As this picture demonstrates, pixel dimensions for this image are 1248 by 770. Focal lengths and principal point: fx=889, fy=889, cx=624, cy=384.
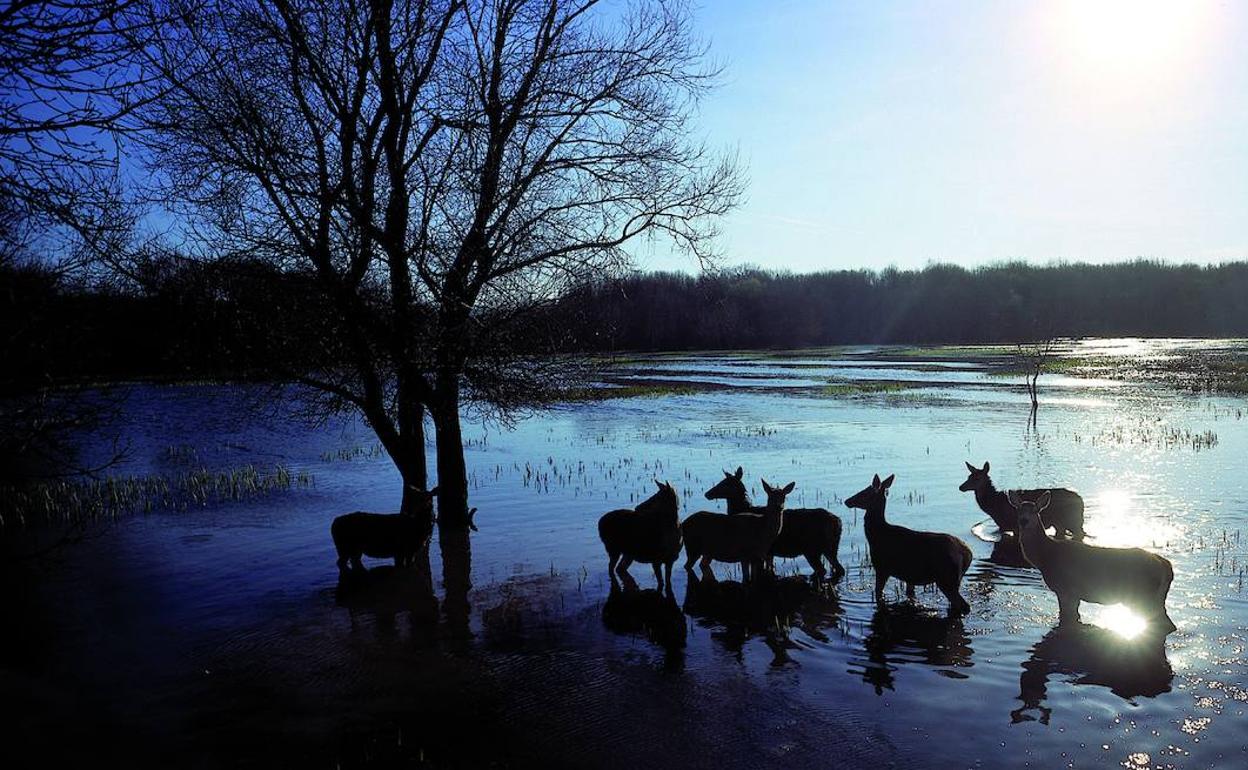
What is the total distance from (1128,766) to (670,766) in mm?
3392

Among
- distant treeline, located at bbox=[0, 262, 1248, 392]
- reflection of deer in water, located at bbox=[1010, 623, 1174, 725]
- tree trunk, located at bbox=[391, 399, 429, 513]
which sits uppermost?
distant treeline, located at bbox=[0, 262, 1248, 392]

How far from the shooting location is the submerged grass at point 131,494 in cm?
1775

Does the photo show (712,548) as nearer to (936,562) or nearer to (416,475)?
(936,562)

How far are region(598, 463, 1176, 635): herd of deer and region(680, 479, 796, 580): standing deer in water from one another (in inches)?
0.5

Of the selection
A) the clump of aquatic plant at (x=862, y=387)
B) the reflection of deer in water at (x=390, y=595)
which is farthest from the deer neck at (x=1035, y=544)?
the clump of aquatic plant at (x=862, y=387)

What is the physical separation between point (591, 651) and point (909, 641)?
11.0 ft

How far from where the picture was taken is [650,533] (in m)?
11.8

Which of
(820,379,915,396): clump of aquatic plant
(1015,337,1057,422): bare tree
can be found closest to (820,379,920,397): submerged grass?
(820,379,915,396): clump of aquatic plant

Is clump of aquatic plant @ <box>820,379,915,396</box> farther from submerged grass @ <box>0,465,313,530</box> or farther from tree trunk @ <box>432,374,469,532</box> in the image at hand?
tree trunk @ <box>432,374,469,532</box>

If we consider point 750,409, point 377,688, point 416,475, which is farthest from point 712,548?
point 750,409

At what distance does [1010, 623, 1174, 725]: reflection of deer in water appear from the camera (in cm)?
786

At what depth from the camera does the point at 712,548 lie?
1173 cm

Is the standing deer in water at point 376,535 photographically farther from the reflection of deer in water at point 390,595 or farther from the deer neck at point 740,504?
the deer neck at point 740,504

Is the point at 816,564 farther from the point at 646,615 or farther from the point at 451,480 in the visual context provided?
the point at 451,480
